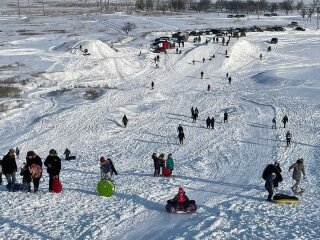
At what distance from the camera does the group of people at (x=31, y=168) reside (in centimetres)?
1480

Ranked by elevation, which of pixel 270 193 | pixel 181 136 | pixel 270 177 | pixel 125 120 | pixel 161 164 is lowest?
pixel 125 120

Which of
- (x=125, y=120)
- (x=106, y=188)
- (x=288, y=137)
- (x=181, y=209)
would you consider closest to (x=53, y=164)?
(x=106, y=188)

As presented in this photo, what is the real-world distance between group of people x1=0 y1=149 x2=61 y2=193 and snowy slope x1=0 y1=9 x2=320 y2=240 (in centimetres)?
40

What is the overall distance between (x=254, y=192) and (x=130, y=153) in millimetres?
10263

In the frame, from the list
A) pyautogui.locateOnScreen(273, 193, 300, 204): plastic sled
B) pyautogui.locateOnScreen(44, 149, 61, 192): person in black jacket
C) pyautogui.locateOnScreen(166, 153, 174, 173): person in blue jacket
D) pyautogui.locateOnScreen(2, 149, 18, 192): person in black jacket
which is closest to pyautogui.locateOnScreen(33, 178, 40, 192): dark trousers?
pyautogui.locateOnScreen(44, 149, 61, 192): person in black jacket

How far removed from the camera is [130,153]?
1019 inches

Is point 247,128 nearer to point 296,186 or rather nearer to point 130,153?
point 130,153

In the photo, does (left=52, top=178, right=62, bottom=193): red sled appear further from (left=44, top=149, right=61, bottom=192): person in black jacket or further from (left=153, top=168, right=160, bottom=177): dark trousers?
(left=153, top=168, right=160, bottom=177): dark trousers

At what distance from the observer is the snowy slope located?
A: 43.8 ft

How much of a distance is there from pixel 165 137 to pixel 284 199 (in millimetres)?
14594

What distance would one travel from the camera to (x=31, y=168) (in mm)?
14766

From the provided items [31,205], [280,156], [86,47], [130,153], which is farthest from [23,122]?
[86,47]

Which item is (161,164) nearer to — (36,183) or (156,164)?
(156,164)

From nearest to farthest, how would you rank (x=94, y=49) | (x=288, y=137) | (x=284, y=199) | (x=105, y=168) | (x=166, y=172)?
(x=284, y=199) < (x=105, y=168) < (x=166, y=172) < (x=288, y=137) < (x=94, y=49)
